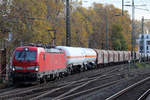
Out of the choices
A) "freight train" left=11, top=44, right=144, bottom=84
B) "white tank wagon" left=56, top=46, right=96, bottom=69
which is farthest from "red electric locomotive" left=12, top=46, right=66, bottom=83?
"white tank wagon" left=56, top=46, right=96, bottom=69

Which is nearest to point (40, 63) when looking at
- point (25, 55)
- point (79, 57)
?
point (25, 55)

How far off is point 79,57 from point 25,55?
521 inches

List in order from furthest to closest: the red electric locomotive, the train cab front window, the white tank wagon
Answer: the white tank wagon, the train cab front window, the red electric locomotive

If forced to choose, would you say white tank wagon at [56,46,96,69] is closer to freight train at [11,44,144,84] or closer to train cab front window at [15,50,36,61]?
freight train at [11,44,144,84]

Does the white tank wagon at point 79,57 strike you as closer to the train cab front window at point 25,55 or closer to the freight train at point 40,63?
the freight train at point 40,63

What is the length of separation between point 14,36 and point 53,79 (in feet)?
30.9

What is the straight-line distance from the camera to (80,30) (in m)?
57.9

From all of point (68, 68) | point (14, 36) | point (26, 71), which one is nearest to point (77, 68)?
point (68, 68)

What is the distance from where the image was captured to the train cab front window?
780 inches

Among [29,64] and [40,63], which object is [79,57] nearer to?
[40,63]

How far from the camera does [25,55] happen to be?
20000 mm

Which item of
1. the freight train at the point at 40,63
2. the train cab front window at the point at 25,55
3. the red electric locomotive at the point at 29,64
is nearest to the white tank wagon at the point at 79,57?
the freight train at the point at 40,63

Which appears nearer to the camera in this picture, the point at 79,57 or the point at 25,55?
→ the point at 25,55

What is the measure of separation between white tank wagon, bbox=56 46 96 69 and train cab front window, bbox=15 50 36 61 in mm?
8387
